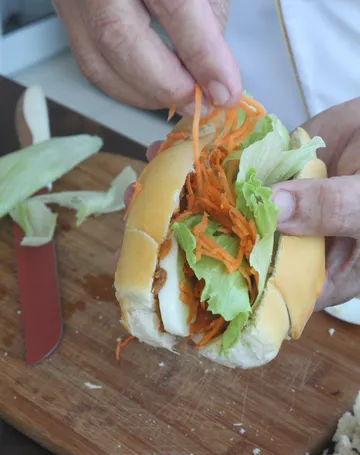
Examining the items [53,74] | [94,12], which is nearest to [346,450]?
[94,12]

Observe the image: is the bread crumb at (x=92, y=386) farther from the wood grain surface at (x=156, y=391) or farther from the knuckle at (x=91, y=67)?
the knuckle at (x=91, y=67)

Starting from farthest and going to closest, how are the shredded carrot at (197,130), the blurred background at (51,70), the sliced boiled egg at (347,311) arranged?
the blurred background at (51,70), the sliced boiled egg at (347,311), the shredded carrot at (197,130)

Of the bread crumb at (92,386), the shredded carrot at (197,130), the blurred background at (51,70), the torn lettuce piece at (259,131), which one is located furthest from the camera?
the blurred background at (51,70)

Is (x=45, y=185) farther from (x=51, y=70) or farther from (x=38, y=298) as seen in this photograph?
(x=51, y=70)

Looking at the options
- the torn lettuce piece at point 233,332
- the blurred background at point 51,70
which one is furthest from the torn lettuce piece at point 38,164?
the torn lettuce piece at point 233,332

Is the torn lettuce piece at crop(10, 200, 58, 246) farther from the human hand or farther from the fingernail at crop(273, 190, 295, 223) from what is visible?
the fingernail at crop(273, 190, 295, 223)

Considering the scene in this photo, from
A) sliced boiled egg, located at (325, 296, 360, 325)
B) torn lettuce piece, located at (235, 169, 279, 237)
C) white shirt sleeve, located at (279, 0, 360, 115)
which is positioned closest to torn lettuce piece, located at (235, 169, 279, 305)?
torn lettuce piece, located at (235, 169, 279, 237)

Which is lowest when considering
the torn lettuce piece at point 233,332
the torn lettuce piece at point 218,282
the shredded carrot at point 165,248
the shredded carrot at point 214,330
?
the shredded carrot at point 214,330
